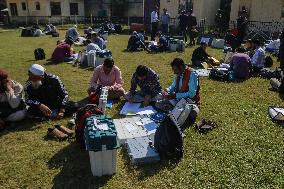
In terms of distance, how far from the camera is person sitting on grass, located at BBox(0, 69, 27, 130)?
21.5ft

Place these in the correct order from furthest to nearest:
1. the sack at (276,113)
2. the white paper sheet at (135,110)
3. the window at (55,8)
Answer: the window at (55,8), the white paper sheet at (135,110), the sack at (276,113)

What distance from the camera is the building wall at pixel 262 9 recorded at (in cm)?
2136

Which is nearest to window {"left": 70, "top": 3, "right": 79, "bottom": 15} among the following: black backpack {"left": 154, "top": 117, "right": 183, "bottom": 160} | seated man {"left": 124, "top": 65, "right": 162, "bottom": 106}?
seated man {"left": 124, "top": 65, "right": 162, "bottom": 106}

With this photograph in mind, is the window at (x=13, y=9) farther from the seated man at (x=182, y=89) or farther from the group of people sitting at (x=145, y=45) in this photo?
the seated man at (x=182, y=89)

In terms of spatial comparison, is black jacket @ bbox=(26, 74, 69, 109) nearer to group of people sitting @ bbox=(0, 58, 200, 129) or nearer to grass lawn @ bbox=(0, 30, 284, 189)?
group of people sitting @ bbox=(0, 58, 200, 129)

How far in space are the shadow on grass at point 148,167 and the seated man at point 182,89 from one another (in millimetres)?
1692

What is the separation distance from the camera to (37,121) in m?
7.04

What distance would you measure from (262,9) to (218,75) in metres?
13.7

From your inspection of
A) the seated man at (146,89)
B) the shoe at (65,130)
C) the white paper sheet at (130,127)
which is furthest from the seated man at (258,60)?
the shoe at (65,130)

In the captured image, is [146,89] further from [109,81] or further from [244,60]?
[244,60]

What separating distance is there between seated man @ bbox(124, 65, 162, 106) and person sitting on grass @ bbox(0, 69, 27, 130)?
261 centimetres

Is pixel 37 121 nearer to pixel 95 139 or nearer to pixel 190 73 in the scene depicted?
pixel 95 139

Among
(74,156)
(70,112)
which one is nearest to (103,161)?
(74,156)

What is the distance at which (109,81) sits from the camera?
8422 mm
